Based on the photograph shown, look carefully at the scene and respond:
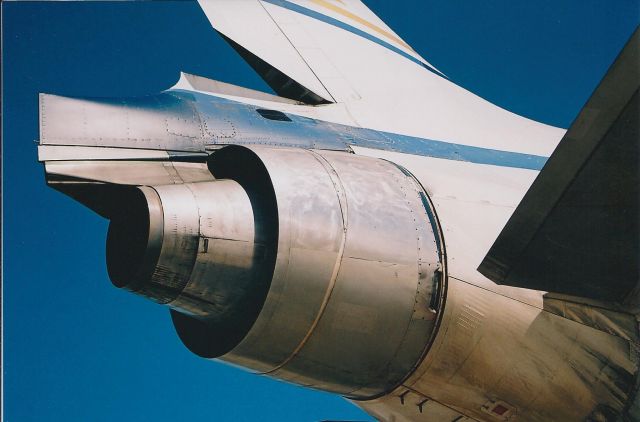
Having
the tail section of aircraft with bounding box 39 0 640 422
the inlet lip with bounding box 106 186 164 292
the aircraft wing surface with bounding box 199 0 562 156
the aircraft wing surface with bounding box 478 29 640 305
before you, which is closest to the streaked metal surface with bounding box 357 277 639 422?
the tail section of aircraft with bounding box 39 0 640 422

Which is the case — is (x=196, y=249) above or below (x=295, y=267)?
below

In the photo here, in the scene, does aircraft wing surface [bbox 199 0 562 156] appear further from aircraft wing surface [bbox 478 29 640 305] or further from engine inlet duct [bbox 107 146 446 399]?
aircraft wing surface [bbox 478 29 640 305]

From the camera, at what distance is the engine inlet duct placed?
10.6ft

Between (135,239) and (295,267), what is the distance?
3.02 feet

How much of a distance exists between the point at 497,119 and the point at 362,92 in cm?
220

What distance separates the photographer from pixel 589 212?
2.76 meters

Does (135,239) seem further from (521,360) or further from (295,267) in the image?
(521,360)

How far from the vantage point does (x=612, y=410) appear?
11.0 feet

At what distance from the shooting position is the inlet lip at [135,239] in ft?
10.6

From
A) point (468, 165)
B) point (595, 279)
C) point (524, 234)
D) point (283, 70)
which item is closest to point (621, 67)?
point (524, 234)

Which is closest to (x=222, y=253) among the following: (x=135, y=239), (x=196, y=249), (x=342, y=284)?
(x=196, y=249)

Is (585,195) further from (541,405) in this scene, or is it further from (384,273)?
(541,405)

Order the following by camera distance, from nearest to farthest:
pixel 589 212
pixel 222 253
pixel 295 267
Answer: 1. pixel 589 212
2. pixel 295 267
3. pixel 222 253

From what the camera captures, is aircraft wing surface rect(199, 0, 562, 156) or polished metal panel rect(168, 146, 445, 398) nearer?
polished metal panel rect(168, 146, 445, 398)
